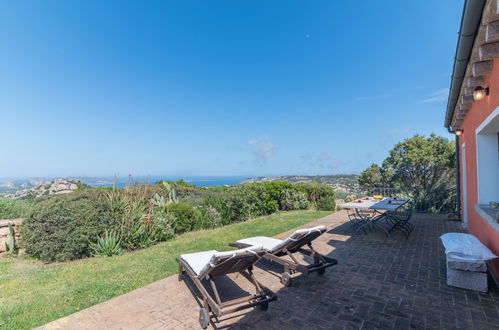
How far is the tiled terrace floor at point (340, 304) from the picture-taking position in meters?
2.80

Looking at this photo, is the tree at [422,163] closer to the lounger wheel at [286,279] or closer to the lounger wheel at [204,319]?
the lounger wheel at [286,279]

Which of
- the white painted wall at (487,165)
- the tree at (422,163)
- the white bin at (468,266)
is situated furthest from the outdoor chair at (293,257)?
the tree at (422,163)

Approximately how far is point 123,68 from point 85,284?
18780 millimetres

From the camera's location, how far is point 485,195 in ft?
15.7

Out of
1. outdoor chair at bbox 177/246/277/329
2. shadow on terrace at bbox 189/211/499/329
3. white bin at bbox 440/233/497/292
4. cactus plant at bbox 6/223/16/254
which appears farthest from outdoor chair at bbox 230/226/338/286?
cactus plant at bbox 6/223/16/254

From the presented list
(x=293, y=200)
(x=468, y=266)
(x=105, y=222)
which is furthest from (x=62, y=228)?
(x=293, y=200)

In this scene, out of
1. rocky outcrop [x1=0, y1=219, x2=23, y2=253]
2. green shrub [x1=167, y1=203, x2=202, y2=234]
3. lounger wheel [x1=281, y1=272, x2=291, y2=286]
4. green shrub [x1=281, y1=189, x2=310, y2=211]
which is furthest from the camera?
green shrub [x1=281, y1=189, x2=310, y2=211]

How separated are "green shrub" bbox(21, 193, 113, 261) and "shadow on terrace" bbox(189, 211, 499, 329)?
3707 millimetres

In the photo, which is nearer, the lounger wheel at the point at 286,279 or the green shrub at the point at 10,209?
the lounger wheel at the point at 286,279

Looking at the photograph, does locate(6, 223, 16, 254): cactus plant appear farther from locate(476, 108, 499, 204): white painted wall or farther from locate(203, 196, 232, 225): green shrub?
locate(476, 108, 499, 204): white painted wall

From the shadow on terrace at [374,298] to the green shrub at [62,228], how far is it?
12.2 ft

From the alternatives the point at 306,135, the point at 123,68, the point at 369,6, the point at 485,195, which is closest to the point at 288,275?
the point at 485,195

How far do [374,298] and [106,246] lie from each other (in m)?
5.76

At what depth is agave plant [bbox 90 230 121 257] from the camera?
19.0 feet
